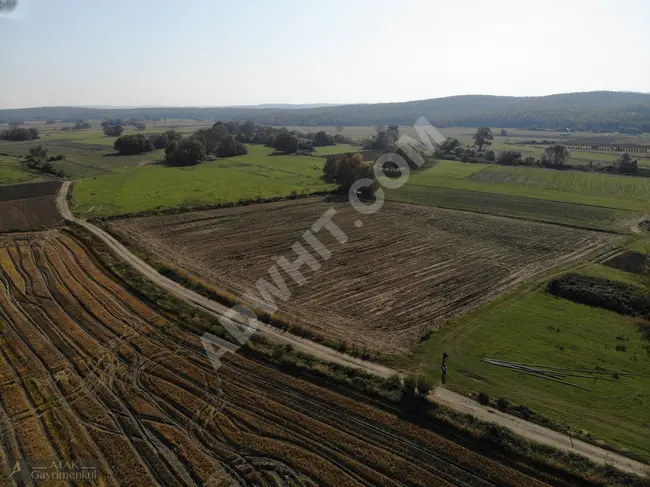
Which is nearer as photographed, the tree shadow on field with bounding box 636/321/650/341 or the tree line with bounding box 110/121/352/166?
the tree shadow on field with bounding box 636/321/650/341

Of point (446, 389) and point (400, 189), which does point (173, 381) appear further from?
point (400, 189)

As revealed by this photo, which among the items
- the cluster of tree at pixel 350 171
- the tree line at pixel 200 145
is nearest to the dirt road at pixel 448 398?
the cluster of tree at pixel 350 171

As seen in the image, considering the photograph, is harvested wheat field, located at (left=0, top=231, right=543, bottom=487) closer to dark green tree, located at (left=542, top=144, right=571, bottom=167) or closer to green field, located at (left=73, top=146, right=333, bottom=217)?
green field, located at (left=73, top=146, right=333, bottom=217)

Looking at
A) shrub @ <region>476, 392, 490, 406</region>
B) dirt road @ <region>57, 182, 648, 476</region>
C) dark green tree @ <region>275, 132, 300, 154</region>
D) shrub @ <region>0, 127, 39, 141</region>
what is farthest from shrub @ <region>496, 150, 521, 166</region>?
shrub @ <region>0, 127, 39, 141</region>

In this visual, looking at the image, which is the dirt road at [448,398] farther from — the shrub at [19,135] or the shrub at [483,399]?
the shrub at [19,135]

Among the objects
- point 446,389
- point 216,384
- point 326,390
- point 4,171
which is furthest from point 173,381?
point 4,171

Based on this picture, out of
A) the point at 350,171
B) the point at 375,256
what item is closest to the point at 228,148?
the point at 350,171

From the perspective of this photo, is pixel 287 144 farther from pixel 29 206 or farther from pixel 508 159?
pixel 29 206
